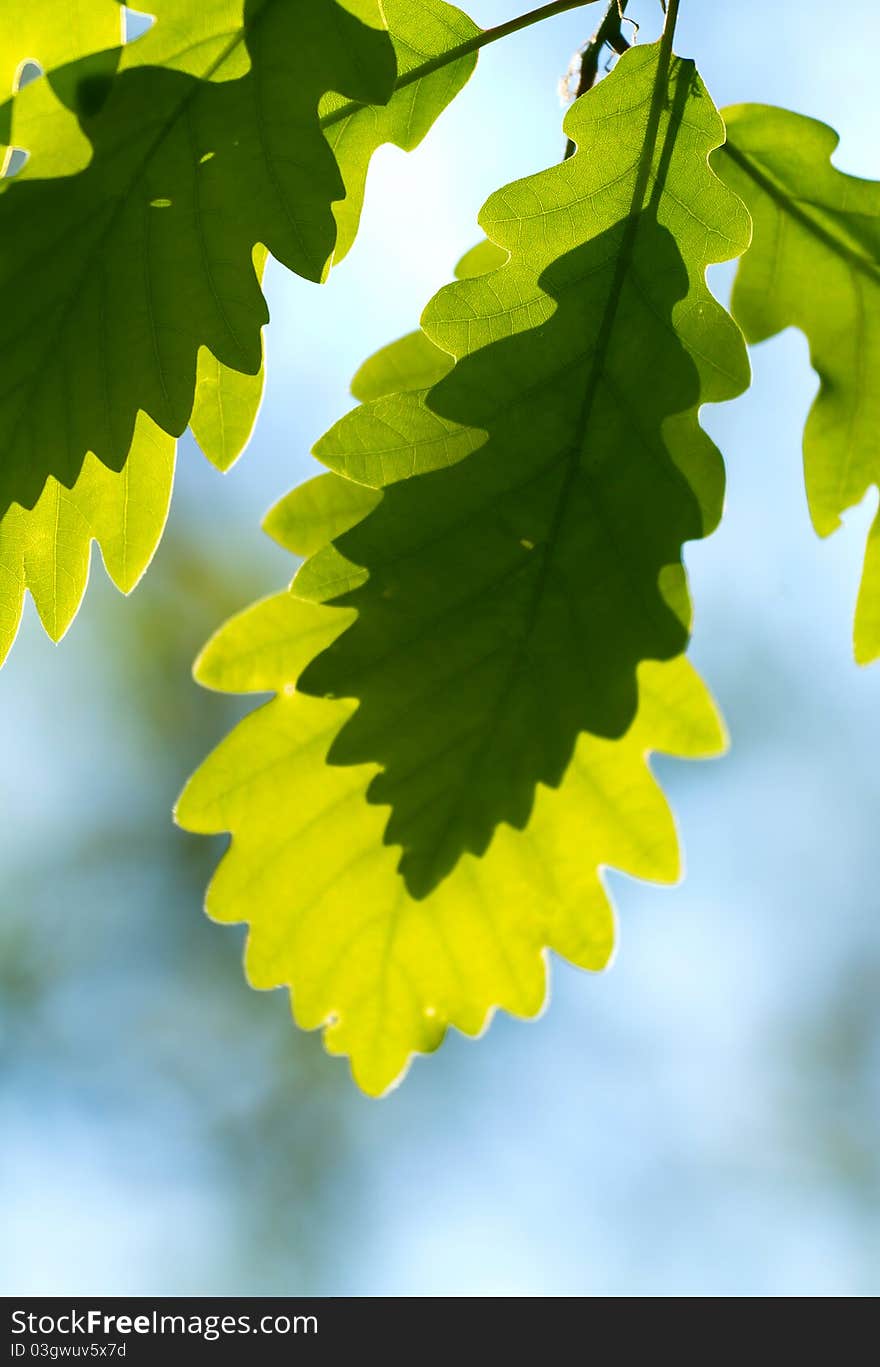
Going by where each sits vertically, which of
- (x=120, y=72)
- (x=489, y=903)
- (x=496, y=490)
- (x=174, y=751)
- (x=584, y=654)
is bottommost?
(x=489, y=903)

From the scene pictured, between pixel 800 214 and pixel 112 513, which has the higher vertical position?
pixel 800 214

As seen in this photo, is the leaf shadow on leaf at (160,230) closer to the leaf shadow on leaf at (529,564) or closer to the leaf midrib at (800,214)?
the leaf shadow on leaf at (529,564)

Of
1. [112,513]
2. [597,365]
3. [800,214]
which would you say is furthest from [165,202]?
[800,214]

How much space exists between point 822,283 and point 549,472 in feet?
1.38

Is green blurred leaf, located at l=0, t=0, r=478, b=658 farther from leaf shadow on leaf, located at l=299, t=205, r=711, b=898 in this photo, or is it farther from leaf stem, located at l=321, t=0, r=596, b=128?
leaf shadow on leaf, located at l=299, t=205, r=711, b=898

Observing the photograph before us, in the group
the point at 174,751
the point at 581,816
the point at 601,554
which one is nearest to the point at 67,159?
the point at 601,554

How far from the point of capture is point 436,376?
133cm

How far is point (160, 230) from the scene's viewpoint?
103 centimetres

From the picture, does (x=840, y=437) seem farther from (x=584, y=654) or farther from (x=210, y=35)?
(x=210, y=35)

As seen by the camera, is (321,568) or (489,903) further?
(489,903)

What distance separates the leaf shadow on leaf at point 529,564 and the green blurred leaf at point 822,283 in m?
0.25

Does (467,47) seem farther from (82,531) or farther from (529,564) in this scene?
(82,531)

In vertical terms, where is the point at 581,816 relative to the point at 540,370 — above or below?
below
